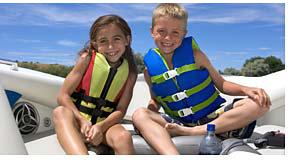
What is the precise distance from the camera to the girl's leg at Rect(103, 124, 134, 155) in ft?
5.10

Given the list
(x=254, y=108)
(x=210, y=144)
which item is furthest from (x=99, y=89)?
(x=254, y=108)

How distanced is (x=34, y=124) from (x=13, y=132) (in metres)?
1.05

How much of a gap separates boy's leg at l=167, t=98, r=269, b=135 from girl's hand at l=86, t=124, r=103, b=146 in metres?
0.28

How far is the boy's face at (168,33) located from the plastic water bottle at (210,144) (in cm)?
39

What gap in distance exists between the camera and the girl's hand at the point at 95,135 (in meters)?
1.60

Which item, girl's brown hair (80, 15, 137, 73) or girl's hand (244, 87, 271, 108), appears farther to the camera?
girl's brown hair (80, 15, 137, 73)

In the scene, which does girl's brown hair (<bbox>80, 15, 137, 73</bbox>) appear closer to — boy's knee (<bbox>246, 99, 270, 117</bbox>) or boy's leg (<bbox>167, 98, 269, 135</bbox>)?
boy's leg (<bbox>167, 98, 269, 135</bbox>)

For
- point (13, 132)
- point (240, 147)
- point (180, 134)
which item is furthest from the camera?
point (180, 134)

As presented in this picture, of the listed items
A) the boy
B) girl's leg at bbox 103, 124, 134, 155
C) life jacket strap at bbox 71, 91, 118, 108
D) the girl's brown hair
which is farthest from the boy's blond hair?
girl's leg at bbox 103, 124, 134, 155

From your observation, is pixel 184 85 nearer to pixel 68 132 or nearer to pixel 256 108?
pixel 256 108

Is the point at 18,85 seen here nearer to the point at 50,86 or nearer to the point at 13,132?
the point at 50,86

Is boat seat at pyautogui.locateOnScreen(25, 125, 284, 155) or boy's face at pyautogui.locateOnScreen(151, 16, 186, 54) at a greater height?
boy's face at pyautogui.locateOnScreen(151, 16, 186, 54)
